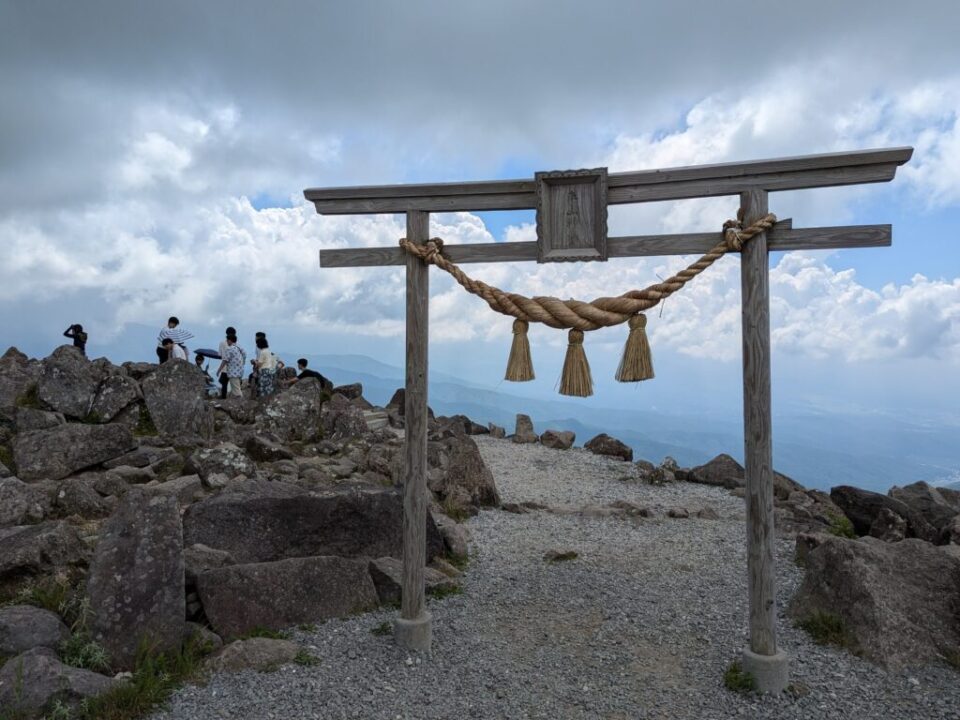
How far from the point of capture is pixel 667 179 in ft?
21.2

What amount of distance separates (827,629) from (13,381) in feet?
52.0

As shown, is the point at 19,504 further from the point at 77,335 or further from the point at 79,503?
the point at 77,335

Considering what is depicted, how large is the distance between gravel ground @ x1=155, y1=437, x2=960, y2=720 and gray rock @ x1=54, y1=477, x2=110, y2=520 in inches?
192

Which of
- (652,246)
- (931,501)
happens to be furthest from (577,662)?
(931,501)

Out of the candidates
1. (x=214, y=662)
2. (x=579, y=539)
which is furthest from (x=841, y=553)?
(x=214, y=662)

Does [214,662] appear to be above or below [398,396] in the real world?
below

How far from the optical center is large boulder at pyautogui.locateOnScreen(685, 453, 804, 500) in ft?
48.8

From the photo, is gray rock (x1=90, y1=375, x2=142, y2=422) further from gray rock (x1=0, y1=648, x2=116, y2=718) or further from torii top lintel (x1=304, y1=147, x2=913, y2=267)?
gray rock (x1=0, y1=648, x2=116, y2=718)

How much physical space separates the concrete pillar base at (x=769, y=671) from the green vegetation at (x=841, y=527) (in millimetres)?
5644

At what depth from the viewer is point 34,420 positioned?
543 inches

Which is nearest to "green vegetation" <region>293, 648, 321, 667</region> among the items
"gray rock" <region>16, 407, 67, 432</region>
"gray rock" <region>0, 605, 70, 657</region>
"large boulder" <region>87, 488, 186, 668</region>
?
"large boulder" <region>87, 488, 186, 668</region>

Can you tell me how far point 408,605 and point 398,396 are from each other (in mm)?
15413

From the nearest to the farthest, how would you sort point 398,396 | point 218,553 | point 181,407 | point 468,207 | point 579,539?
1. point 468,207
2. point 218,553
3. point 579,539
4. point 181,407
5. point 398,396

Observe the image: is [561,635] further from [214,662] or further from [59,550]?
[59,550]
